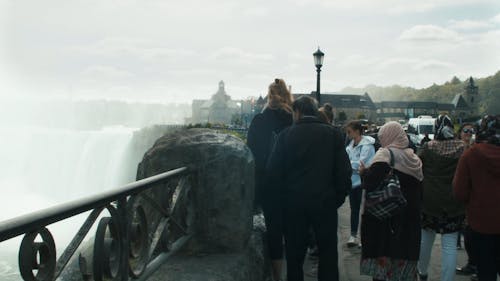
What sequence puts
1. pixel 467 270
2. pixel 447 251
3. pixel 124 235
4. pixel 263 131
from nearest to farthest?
pixel 124 235
pixel 447 251
pixel 263 131
pixel 467 270

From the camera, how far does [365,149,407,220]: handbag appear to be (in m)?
3.97

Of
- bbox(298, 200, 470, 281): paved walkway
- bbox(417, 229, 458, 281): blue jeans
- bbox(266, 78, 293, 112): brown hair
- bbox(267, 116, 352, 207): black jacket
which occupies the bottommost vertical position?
bbox(298, 200, 470, 281): paved walkway

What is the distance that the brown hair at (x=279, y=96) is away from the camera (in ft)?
15.6

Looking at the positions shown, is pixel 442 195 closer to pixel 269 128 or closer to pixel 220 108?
pixel 269 128

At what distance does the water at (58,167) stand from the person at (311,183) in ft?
239

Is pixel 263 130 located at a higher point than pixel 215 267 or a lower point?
higher

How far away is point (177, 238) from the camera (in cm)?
332

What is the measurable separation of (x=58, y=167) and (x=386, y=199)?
99936mm

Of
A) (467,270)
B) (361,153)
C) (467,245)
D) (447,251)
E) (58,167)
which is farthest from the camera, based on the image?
(58,167)

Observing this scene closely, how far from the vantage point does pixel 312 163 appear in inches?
154

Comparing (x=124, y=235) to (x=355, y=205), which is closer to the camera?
(x=124, y=235)

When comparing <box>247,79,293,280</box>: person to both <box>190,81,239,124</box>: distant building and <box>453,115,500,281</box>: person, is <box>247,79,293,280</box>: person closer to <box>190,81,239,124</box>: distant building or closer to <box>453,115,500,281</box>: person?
<box>453,115,500,281</box>: person

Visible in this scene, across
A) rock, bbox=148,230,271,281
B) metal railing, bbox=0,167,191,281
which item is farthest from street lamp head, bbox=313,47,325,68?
metal railing, bbox=0,167,191,281

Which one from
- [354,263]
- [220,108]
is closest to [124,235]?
[354,263]
